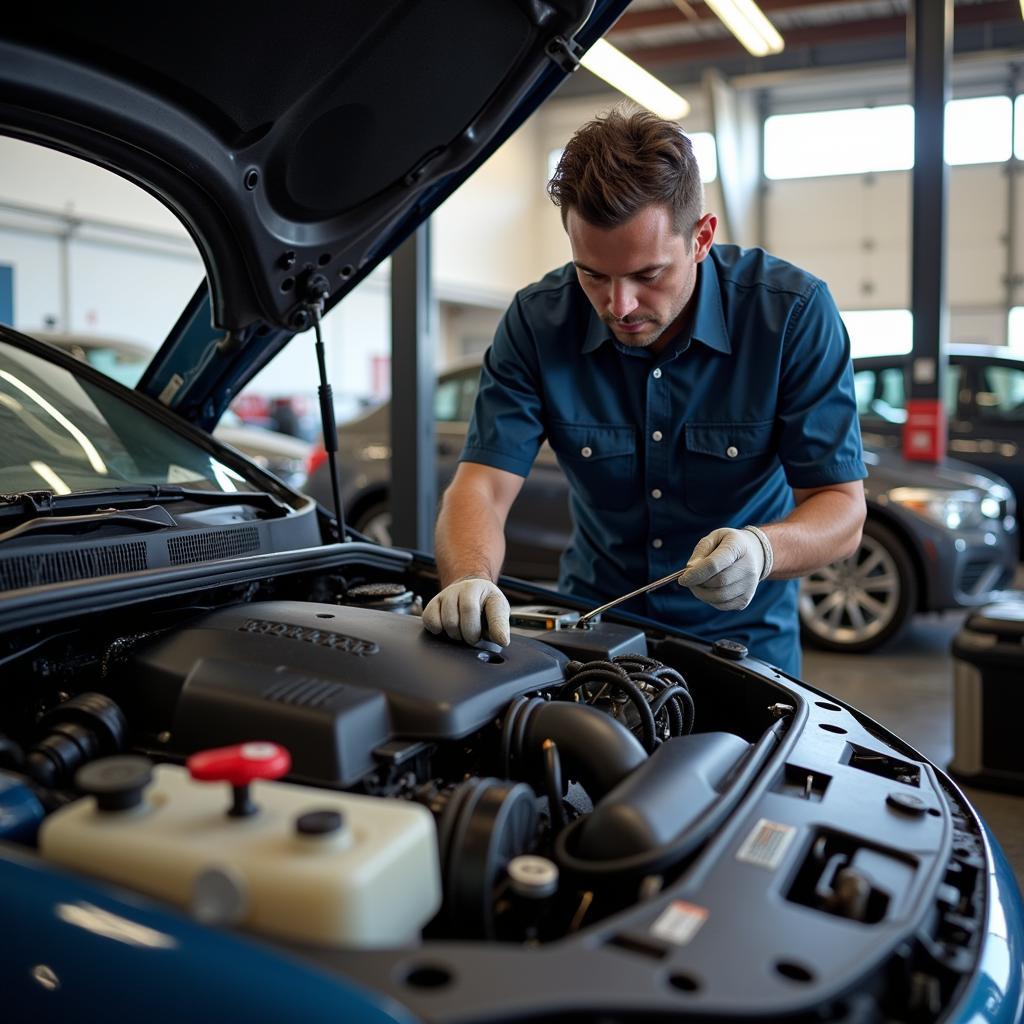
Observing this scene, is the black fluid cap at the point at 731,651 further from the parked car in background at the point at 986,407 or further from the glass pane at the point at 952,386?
the glass pane at the point at 952,386

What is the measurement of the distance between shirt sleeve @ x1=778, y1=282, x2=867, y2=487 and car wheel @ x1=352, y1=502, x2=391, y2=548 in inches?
143

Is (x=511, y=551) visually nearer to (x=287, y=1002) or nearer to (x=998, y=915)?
(x=998, y=915)

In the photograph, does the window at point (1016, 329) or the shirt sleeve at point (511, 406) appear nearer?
the shirt sleeve at point (511, 406)

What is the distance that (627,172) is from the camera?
5.43ft

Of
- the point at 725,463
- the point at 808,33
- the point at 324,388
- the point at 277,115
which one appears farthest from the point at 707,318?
the point at 808,33

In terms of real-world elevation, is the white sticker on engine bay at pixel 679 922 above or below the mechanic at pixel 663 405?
below

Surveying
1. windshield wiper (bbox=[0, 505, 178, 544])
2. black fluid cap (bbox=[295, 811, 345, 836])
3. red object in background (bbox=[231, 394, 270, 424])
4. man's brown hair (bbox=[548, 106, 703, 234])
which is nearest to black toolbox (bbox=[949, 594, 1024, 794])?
man's brown hair (bbox=[548, 106, 703, 234])

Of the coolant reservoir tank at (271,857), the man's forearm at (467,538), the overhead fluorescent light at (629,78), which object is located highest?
the overhead fluorescent light at (629,78)

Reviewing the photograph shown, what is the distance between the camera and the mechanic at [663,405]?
1711 mm

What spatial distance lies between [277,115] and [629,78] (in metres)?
6.99

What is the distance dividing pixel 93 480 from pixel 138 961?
101 cm

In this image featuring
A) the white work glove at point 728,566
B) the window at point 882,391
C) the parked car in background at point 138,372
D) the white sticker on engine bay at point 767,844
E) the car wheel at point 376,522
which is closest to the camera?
the white sticker on engine bay at point 767,844

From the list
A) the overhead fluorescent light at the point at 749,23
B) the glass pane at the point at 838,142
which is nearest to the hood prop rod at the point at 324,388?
the overhead fluorescent light at the point at 749,23

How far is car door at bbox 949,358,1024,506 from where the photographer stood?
5789 mm
